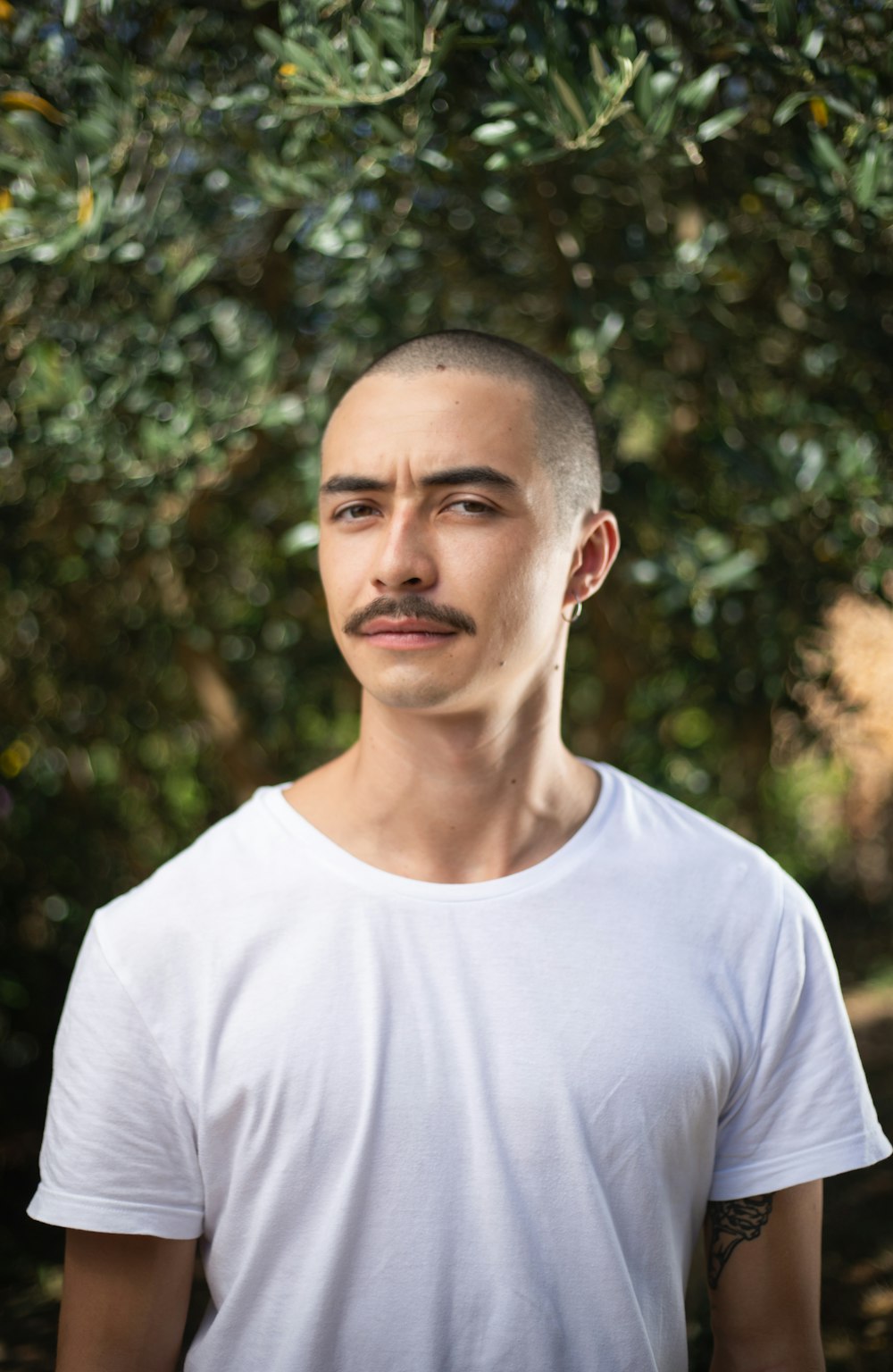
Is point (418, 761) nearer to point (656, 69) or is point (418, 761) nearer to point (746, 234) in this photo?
point (656, 69)

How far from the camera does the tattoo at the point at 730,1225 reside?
1.69 metres

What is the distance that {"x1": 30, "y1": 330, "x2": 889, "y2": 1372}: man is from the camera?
1.55 metres

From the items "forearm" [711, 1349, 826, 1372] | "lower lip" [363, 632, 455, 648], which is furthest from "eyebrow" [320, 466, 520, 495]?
"forearm" [711, 1349, 826, 1372]

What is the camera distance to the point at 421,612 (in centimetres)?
159

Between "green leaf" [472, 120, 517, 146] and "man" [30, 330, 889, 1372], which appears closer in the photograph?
"man" [30, 330, 889, 1372]

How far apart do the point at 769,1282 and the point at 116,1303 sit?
3.07ft

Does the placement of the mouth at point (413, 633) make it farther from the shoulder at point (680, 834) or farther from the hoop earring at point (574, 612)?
the shoulder at point (680, 834)

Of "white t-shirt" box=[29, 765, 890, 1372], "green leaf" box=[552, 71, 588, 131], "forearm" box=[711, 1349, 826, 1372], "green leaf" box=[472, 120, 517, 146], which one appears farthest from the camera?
"green leaf" box=[472, 120, 517, 146]

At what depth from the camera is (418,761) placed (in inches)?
68.4

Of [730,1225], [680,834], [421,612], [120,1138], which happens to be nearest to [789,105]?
[421,612]

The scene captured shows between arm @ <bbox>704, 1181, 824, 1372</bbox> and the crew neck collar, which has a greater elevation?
the crew neck collar

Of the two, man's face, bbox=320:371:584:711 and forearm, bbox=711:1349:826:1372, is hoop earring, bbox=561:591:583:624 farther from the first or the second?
forearm, bbox=711:1349:826:1372

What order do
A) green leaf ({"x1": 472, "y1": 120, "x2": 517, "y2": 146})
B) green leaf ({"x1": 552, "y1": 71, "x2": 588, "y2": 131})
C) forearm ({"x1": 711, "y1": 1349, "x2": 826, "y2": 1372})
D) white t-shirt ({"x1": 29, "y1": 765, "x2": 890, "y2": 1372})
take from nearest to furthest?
white t-shirt ({"x1": 29, "y1": 765, "x2": 890, "y2": 1372}) < forearm ({"x1": 711, "y1": 1349, "x2": 826, "y2": 1372}) < green leaf ({"x1": 552, "y1": 71, "x2": 588, "y2": 131}) < green leaf ({"x1": 472, "y1": 120, "x2": 517, "y2": 146})

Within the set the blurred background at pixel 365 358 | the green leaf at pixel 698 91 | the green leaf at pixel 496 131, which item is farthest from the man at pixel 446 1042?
the blurred background at pixel 365 358
